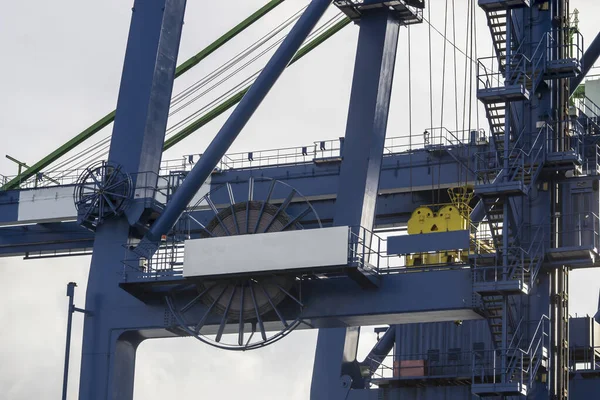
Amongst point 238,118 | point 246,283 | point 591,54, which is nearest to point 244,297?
point 246,283

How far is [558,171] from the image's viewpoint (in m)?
37.4

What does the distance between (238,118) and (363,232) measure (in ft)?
15.8

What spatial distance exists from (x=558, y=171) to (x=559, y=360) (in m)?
5.03

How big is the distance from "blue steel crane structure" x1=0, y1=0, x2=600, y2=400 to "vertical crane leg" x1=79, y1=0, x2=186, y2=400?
5 cm

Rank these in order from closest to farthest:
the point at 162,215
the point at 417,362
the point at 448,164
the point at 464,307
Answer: the point at 464,307 → the point at 162,215 → the point at 448,164 → the point at 417,362

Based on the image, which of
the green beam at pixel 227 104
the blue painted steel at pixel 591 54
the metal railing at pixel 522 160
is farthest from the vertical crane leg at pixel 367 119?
the green beam at pixel 227 104

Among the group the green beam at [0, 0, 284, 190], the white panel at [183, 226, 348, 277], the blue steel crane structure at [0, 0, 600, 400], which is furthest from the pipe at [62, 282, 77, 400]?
the green beam at [0, 0, 284, 190]

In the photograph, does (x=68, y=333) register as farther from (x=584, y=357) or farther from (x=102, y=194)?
(x=584, y=357)

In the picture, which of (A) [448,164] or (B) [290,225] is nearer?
(B) [290,225]

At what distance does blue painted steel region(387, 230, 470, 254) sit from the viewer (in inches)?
1419

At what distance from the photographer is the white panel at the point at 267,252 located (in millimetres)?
36000

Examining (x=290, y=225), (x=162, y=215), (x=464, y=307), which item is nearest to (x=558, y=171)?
(x=464, y=307)

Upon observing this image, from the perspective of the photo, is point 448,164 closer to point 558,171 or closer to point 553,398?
point 558,171

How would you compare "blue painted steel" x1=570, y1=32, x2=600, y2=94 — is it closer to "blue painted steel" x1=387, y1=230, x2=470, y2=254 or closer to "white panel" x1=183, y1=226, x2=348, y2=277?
"blue painted steel" x1=387, y1=230, x2=470, y2=254
